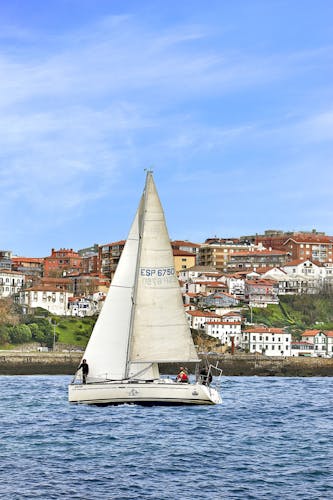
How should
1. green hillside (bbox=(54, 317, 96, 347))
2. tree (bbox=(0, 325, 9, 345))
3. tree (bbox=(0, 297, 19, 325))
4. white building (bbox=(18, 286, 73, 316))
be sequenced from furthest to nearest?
white building (bbox=(18, 286, 73, 316)), tree (bbox=(0, 297, 19, 325)), green hillside (bbox=(54, 317, 96, 347)), tree (bbox=(0, 325, 9, 345))

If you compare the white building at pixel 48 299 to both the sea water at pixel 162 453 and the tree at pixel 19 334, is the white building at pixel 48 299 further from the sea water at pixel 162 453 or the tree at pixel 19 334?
the sea water at pixel 162 453

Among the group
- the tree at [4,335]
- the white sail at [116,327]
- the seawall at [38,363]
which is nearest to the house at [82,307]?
the tree at [4,335]

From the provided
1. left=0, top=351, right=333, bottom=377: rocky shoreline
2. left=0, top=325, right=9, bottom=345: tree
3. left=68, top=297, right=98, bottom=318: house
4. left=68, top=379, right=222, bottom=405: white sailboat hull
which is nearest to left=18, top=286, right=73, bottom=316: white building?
left=68, top=297, right=98, bottom=318: house

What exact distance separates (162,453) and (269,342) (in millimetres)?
141242

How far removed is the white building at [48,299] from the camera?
633 ft

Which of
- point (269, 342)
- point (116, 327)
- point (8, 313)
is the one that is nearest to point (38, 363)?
point (8, 313)

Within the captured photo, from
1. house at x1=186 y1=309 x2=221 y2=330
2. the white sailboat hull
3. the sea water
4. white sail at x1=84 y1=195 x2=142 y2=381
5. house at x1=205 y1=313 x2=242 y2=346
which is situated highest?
house at x1=186 y1=309 x2=221 y2=330

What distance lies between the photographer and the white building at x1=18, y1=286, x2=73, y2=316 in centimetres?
19288

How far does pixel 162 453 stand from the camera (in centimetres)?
3159

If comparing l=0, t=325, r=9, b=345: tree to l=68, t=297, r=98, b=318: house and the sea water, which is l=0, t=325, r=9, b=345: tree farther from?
the sea water

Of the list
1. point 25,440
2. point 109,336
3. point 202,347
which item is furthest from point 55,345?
point 25,440

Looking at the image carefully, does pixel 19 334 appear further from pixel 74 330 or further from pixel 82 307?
pixel 82 307

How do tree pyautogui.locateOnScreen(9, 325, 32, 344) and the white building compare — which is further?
the white building

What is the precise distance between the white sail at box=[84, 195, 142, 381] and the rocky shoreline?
263 feet
